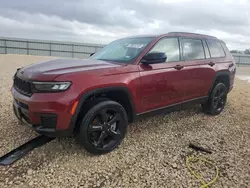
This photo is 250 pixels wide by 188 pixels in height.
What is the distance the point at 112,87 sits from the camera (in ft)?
10.2

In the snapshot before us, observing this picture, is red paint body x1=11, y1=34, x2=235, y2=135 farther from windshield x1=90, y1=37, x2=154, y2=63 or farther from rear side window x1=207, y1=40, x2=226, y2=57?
rear side window x1=207, y1=40, x2=226, y2=57

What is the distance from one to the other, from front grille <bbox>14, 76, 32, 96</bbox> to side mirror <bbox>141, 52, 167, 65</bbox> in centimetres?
161

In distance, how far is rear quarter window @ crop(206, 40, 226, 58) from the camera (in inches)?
195

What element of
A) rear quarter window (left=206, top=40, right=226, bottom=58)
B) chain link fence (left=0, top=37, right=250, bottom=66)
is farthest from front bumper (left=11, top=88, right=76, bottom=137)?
chain link fence (left=0, top=37, right=250, bottom=66)

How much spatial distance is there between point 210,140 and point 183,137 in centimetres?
45

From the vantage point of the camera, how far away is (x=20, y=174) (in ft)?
8.92

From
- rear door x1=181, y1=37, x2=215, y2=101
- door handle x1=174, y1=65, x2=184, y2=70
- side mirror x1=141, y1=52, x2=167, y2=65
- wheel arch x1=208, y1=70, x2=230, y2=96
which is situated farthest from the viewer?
wheel arch x1=208, y1=70, x2=230, y2=96

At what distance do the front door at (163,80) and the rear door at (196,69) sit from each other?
169 mm

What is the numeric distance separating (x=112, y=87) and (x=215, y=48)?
3.06 m

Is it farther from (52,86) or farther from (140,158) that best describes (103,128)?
(52,86)

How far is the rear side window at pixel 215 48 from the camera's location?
4948mm

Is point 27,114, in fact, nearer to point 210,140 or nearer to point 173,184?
point 173,184

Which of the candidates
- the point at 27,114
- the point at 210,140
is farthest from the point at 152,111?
the point at 27,114

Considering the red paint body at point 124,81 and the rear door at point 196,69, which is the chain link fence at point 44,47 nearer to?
the rear door at point 196,69
